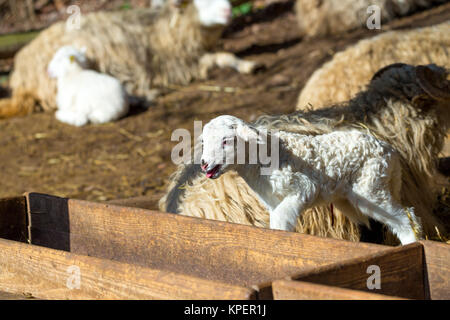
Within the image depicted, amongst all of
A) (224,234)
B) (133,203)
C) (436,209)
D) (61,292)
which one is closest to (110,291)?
(61,292)

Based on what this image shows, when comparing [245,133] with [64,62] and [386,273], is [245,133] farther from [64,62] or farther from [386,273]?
[64,62]

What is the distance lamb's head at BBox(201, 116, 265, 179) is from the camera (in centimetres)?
278

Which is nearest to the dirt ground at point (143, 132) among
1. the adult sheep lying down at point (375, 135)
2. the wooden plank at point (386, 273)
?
the adult sheep lying down at point (375, 135)

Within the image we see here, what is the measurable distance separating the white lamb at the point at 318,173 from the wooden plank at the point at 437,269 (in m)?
0.47

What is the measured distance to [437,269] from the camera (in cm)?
268

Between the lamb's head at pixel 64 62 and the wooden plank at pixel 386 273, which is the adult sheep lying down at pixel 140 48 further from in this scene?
the wooden plank at pixel 386 273

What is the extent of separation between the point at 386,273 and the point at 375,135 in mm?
1328

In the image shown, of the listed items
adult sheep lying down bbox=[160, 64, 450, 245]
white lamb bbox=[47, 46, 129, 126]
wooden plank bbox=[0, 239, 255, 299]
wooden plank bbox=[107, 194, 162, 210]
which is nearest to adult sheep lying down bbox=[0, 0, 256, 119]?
white lamb bbox=[47, 46, 129, 126]

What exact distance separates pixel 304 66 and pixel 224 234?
575 centimetres

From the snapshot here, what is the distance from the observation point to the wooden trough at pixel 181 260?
242 cm

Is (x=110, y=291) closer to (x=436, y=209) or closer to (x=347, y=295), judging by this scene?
(x=347, y=295)

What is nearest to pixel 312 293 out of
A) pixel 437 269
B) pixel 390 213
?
pixel 437 269

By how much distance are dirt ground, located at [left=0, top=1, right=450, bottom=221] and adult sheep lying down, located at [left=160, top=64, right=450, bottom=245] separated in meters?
1.88

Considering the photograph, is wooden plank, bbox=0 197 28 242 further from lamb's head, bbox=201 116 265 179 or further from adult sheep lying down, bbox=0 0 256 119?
adult sheep lying down, bbox=0 0 256 119
